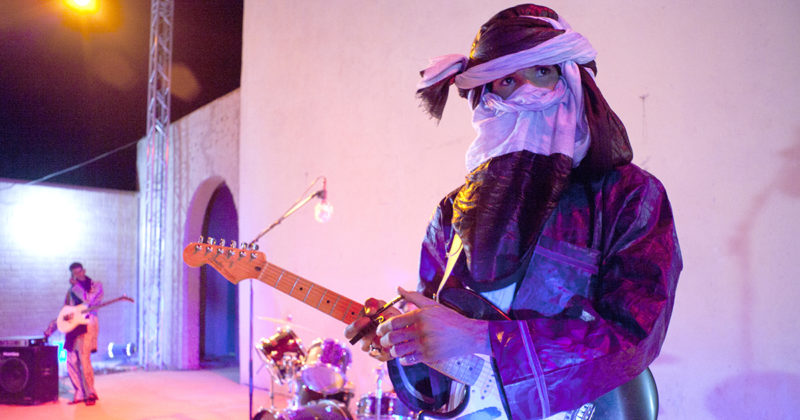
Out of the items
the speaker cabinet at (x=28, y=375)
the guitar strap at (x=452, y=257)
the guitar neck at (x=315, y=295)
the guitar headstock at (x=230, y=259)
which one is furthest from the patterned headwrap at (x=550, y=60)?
the speaker cabinet at (x=28, y=375)

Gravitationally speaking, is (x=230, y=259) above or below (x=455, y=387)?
above

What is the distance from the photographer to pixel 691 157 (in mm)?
3311

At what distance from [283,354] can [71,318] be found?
4.21 m

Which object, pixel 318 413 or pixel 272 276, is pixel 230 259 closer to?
pixel 272 276

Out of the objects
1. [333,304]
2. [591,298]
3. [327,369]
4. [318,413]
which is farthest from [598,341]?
[327,369]

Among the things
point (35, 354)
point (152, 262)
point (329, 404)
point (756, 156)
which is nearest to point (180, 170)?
point (152, 262)

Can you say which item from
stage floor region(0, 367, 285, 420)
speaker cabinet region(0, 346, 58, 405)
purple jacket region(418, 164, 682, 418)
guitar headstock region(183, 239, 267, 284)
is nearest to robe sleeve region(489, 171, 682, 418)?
purple jacket region(418, 164, 682, 418)

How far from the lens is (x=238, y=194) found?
8.70 m

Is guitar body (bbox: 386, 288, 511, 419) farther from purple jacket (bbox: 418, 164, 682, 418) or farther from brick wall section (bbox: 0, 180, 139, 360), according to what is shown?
brick wall section (bbox: 0, 180, 139, 360)

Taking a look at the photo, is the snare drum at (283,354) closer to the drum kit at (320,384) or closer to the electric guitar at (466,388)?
the drum kit at (320,384)

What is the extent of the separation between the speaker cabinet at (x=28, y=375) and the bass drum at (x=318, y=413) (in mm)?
5240

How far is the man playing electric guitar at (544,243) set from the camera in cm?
117

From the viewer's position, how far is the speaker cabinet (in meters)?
7.26

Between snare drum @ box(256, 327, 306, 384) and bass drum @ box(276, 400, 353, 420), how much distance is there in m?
0.97
